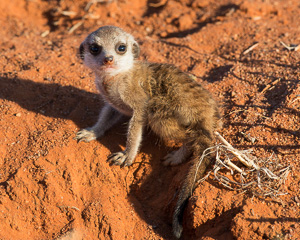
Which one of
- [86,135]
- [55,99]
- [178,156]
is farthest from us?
[55,99]

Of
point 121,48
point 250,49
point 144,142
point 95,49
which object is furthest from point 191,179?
point 250,49

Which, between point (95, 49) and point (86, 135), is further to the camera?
point (86, 135)

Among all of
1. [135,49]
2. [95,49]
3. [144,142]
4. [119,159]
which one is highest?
[95,49]

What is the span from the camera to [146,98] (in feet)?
12.9

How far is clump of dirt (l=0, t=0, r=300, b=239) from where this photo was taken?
327 cm

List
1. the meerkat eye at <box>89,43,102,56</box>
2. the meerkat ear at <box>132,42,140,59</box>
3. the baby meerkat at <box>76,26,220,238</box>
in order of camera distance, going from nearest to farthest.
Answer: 1. the baby meerkat at <box>76,26,220,238</box>
2. the meerkat eye at <box>89,43,102,56</box>
3. the meerkat ear at <box>132,42,140,59</box>

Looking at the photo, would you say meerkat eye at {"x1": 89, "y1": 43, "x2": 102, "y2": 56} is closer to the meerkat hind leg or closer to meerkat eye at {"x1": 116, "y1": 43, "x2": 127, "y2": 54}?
meerkat eye at {"x1": 116, "y1": 43, "x2": 127, "y2": 54}

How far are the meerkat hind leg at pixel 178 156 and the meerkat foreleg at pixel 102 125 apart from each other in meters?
0.85

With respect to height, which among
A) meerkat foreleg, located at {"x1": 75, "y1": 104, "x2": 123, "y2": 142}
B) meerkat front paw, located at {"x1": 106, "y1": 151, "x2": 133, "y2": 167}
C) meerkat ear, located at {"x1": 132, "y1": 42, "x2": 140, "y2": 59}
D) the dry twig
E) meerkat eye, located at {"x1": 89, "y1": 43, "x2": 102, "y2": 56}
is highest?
meerkat eye, located at {"x1": 89, "y1": 43, "x2": 102, "y2": 56}

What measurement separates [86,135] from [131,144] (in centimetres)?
55

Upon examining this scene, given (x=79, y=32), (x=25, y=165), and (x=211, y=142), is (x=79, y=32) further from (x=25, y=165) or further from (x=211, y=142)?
(x=211, y=142)

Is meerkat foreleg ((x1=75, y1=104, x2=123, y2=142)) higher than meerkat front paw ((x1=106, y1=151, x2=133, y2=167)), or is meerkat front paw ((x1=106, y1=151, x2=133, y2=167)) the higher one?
meerkat foreleg ((x1=75, y1=104, x2=123, y2=142))

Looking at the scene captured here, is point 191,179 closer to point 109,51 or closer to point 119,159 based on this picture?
point 119,159

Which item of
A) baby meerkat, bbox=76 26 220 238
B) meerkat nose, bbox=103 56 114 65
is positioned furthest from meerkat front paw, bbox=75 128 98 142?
meerkat nose, bbox=103 56 114 65
